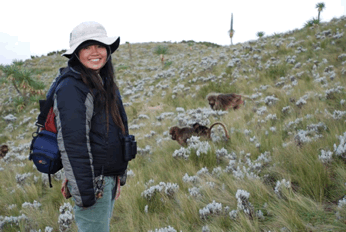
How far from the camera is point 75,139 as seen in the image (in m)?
1.81

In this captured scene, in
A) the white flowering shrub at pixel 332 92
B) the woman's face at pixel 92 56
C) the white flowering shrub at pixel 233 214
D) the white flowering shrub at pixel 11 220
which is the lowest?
the white flowering shrub at pixel 11 220

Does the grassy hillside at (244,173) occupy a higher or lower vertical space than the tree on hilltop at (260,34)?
lower

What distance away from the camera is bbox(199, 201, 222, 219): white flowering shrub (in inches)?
106

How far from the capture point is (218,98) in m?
8.23

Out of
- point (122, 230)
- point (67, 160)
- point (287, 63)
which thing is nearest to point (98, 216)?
point (67, 160)

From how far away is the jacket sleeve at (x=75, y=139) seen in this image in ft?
5.95

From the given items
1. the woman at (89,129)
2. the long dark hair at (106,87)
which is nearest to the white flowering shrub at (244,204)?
the woman at (89,129)

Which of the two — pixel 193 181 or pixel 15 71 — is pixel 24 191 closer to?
pixel 193 181

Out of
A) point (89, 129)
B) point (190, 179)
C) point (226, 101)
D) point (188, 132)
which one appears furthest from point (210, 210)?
point (226, 101)

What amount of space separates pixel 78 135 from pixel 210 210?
2.01m

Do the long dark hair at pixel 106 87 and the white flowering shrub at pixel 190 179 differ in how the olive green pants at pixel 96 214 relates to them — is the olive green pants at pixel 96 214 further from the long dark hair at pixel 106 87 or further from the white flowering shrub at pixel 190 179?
the white flowering shrub at pixel 190 179

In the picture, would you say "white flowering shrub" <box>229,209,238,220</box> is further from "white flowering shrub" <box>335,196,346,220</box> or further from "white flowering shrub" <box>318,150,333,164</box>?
"white flowering shrub" <box>318,150,333,164</box>

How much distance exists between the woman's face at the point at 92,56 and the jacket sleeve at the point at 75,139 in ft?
1.15

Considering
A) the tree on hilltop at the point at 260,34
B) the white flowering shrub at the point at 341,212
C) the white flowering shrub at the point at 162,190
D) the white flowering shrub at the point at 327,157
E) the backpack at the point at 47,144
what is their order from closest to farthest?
the backpack at the point at 47,144, the white flowering shrub at the point at 341,212, the white flowering shrub at the point at 327,157, the white flowering shrub at the point at 162,190, the tree on hilltop at the point at 260,34
